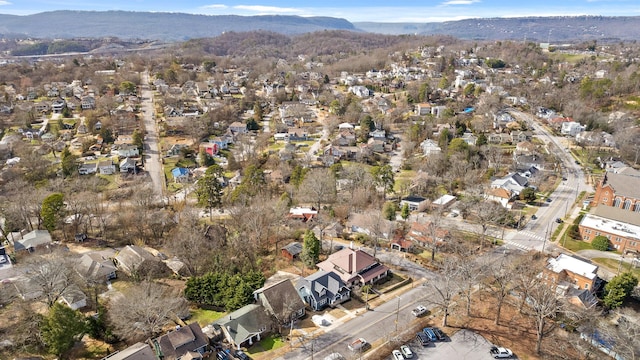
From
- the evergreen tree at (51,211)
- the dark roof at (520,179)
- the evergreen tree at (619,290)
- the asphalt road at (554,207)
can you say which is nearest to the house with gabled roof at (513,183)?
the dark roof at (520,179)

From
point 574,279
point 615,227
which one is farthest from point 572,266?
point 615,227

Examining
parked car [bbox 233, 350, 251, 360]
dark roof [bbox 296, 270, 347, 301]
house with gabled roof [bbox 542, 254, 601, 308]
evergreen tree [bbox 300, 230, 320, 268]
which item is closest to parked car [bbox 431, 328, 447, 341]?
dark roof [bbox 296, 270, 347, 301]

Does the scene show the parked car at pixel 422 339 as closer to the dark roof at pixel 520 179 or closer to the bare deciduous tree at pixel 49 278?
the bare deciduous tree at pixel 49 278

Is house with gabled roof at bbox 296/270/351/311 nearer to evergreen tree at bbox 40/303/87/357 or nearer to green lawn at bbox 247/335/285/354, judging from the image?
green lawn at bbox 247/335/285/354

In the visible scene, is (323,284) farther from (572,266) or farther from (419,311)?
(572,266)

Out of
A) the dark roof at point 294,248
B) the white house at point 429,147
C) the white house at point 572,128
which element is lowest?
the dark roof at point 294,248

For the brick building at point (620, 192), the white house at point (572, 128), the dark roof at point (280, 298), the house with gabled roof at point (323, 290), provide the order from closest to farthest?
the dark roof at point (280, 298), the house with gabled roof at point (323, 290), the brick building at point (620, 192), the white house at point (572, 128)
